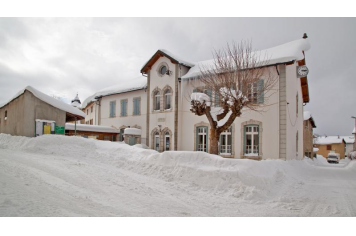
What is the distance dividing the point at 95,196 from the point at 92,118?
2418 cm

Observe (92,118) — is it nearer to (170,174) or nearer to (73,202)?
(170,174)

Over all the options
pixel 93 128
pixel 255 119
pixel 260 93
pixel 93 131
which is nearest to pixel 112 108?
pixel 93 128

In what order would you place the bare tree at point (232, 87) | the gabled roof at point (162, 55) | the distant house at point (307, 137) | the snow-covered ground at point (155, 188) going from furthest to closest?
the distant house at point (307, 137) → the gabled roof at point (162, 55) → the bare tree at point (232, 87) → the snow-covered ground at point (155, 188)

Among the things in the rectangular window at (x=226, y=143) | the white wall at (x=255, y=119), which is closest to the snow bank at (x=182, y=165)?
the white wall at (x=255, y=119)

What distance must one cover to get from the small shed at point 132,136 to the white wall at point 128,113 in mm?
387

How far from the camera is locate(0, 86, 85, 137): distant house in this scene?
1368 cm

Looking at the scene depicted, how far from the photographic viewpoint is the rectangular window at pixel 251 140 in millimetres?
14977

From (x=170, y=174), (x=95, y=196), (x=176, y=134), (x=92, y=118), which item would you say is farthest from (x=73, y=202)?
(x=92, y=118)

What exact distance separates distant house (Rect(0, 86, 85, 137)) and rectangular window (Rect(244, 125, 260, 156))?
10752 millimetres

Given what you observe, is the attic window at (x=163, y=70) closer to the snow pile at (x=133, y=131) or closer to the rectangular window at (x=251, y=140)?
the snow pile at (x=133, y=131)

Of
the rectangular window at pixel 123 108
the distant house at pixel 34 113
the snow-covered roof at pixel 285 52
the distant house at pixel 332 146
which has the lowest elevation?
the distant house at pixel 332 146

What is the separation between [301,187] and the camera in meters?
9.35

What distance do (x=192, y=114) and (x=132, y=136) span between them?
598cm

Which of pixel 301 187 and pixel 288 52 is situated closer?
pixel 301 187
